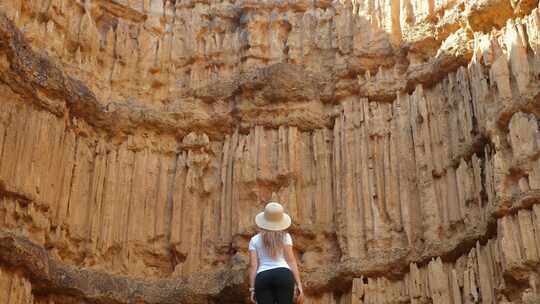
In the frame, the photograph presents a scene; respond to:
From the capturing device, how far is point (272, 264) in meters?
8.74

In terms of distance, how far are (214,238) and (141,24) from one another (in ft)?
16.6

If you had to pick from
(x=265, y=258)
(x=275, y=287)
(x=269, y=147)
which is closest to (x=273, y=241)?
(x=265, y=258)

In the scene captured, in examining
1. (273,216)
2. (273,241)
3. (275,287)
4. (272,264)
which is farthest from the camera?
(273,216)

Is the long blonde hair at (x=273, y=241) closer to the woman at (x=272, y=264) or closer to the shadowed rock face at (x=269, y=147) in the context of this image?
the woman at (x=272, y=264)

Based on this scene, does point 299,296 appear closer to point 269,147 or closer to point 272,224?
point 272,224

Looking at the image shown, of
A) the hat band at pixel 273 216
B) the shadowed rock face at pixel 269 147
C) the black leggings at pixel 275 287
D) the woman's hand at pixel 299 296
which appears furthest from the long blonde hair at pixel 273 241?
the shadowed rock face at pixel 269 147

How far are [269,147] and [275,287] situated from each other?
763 centimetres

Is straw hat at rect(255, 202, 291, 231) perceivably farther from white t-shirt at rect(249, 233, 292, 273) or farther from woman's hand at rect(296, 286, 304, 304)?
woman's hand at rect(296, 286, 304, 304)

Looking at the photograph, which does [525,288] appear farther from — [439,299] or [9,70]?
[9,70]

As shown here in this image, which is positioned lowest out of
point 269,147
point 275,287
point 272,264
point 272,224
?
point 275,287

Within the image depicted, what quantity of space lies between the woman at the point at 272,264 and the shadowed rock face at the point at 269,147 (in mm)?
4356

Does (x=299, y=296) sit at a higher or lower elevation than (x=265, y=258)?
lower

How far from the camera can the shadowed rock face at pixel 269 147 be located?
13.3m

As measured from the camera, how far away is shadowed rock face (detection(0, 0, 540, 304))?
523 inches
